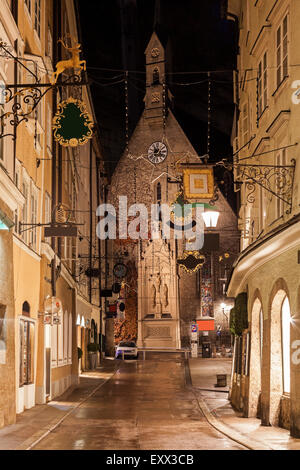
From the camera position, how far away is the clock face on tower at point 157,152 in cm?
6112

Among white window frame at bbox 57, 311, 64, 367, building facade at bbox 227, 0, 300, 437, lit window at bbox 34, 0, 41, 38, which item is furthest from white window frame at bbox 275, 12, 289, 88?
white window frame at bbox 57, 311, 64, 367

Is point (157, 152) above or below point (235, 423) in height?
above

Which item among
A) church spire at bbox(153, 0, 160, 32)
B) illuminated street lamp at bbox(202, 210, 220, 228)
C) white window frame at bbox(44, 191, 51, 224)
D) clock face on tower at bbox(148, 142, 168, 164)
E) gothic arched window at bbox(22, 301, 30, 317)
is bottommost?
gothic arched window at bbox(22, 301, 30, 317)

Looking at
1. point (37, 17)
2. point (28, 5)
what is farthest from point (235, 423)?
point (37, 17)

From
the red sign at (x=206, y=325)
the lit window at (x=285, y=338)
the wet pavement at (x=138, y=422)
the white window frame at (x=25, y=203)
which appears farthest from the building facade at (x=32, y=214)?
the red sign at (x=206, y=325)

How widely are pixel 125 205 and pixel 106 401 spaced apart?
139ft

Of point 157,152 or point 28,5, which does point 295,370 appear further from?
point 157,152

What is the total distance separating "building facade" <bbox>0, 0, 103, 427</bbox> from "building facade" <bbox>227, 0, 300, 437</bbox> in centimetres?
499

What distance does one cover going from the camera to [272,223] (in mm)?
16766

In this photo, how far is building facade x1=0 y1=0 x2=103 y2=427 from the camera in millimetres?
15734

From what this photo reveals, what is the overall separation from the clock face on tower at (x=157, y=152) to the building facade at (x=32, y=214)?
89.6 ft

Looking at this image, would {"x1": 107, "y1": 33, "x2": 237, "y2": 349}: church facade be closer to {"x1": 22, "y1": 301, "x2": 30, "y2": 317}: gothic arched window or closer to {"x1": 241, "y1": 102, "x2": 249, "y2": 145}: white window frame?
{"x1": 241, "y1": 102, "x2": 249, "y2": 145}: white window frame

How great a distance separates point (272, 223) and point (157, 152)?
4475 centimetres

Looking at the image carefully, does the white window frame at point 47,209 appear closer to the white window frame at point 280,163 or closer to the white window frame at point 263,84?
the white window frame at point 263,84
